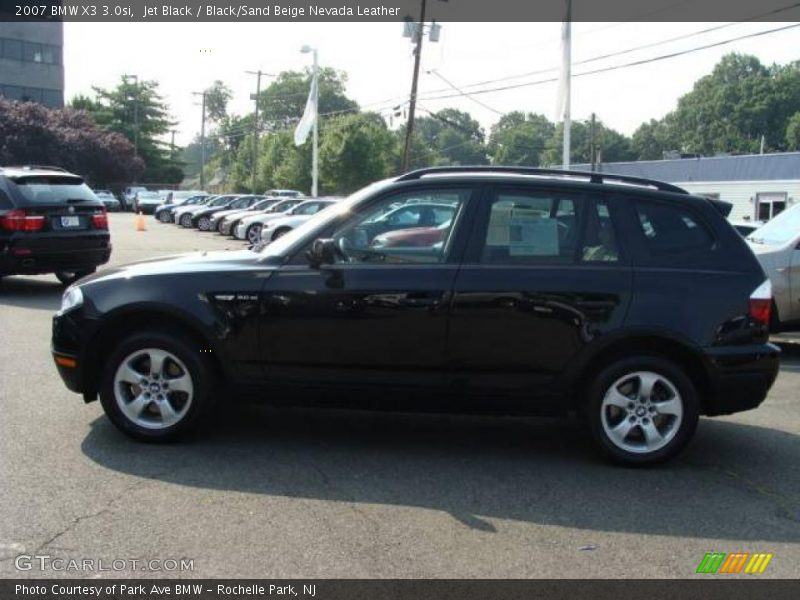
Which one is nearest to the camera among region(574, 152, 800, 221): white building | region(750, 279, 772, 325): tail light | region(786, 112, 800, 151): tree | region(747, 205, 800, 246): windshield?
region(750, 279, 772, 325): tail light

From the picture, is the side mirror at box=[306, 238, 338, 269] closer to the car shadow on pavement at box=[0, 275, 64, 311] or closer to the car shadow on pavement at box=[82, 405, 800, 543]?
the car shadow on pavement at box=[82, 405, 800, 543]

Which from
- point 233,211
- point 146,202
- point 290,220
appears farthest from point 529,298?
point 146,202

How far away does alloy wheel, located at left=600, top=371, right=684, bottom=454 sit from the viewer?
16.4 feet

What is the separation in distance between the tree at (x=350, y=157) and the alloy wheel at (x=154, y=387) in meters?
47.0

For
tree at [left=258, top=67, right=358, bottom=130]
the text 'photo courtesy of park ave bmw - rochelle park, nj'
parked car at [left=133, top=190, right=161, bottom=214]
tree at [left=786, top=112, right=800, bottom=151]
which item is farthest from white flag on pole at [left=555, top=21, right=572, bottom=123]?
tree at [left=258, top=67, right=358, bottom=130]

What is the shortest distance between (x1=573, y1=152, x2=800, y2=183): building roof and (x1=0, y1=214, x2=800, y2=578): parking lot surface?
3697 cm

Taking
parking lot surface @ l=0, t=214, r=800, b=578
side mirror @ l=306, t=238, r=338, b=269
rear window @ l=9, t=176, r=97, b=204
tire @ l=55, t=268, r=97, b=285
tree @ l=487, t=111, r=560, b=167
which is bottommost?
parking lot surface @ l=0, t=214, r=800, b=578

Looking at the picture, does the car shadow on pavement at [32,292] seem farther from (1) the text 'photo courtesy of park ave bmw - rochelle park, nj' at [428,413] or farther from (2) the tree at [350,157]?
(2) the tree at [350,157]

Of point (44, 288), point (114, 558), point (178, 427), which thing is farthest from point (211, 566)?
point (44, 288)

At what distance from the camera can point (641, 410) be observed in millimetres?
5031

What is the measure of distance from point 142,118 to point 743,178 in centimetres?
5459

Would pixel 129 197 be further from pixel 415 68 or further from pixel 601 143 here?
pixel 601 143

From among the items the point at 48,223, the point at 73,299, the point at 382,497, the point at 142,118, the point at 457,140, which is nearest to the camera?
the point at 382,497

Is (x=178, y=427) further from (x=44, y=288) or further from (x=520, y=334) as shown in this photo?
(x=44, y=288)
